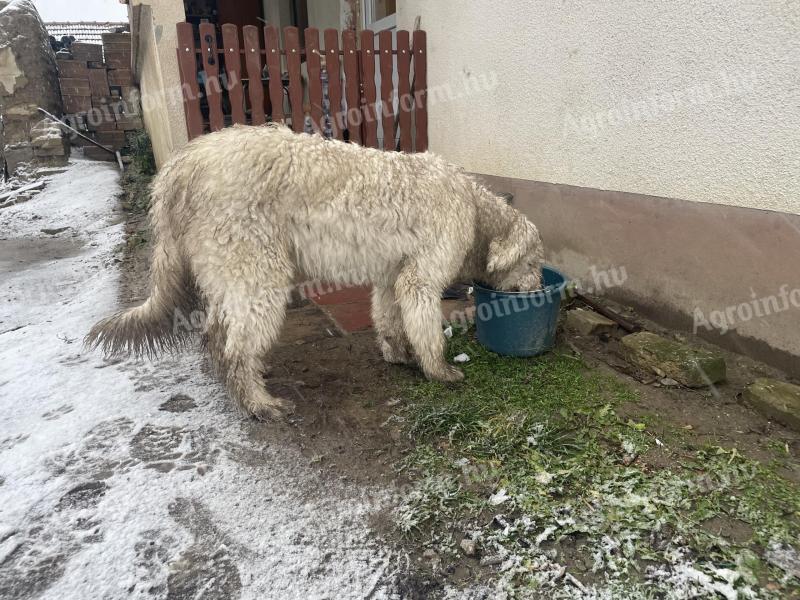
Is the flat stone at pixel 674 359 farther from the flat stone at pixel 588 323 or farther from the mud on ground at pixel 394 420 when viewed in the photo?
the flat stone at pixel 588 323

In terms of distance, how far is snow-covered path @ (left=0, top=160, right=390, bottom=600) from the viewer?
1.94 m

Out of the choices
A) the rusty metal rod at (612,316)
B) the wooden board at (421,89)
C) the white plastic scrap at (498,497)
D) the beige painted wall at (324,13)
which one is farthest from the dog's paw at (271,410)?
the beige painted wall at (324,13)

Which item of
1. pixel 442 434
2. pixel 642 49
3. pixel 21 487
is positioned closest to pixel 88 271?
pixel 21 487

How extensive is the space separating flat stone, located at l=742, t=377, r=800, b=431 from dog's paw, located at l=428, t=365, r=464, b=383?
5.79 ft

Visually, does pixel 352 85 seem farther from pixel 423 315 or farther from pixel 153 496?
pixel 153 496

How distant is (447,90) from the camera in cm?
587

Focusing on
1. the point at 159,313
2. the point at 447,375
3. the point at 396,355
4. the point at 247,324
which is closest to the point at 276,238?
the point at 247,324

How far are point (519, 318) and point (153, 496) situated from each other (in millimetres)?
2509

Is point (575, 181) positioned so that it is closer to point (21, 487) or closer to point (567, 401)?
point (567, 401)

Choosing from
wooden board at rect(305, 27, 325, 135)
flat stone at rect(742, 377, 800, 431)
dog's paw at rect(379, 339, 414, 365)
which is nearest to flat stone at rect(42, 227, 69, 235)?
wooden board at rect(305, 27, 325, 135)

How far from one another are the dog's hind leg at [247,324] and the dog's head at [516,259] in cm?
151

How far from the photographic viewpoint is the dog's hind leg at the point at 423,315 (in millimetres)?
3279

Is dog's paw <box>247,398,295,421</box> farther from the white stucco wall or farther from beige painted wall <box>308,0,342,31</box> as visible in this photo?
beige painted wall <box>308,0,342,31</box>

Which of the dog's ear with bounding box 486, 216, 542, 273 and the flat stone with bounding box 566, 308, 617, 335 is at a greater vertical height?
the dog's ear with bounding box 486, 216, 542, 273
